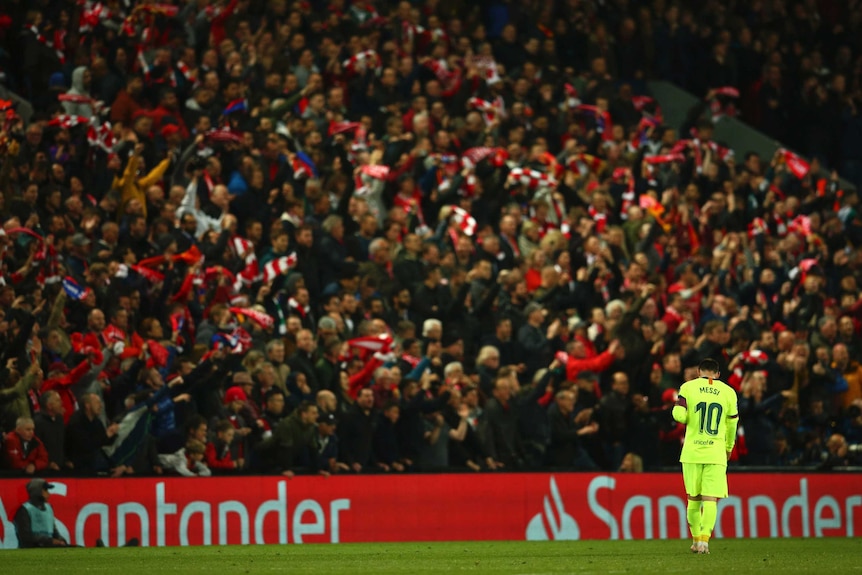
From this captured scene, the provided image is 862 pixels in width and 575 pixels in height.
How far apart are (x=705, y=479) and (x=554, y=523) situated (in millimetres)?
4326

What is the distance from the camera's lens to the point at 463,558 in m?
13.6

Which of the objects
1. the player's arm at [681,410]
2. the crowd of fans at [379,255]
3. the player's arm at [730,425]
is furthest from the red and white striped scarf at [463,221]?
the player's arm at [730,425]

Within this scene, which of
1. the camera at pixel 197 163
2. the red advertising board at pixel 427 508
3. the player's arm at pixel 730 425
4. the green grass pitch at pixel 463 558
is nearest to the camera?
the green grass pitch at pixel 463 558

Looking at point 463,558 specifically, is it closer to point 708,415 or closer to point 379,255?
point 708,415

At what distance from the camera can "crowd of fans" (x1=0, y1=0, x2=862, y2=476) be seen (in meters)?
16.3

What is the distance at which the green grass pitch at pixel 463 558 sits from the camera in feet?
39.3

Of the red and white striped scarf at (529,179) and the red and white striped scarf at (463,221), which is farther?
the red and white striped scarf at (529,179)

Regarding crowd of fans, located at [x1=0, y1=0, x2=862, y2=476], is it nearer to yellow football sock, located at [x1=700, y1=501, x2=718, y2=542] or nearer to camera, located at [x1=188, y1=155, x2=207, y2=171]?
camera, located at [x1=188, y1=155, x2=207, y2=171]

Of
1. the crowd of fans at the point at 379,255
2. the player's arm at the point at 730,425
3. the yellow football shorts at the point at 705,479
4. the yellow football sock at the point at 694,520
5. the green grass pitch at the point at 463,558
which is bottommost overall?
the green grass pitch at the point at 463,558

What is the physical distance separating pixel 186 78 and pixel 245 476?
260 inches

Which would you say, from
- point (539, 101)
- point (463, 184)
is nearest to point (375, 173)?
point (463, 184)

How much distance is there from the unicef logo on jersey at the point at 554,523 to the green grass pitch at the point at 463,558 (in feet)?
3.37

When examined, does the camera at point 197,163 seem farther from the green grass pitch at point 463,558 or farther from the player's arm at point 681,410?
the player's arm at point 681,410

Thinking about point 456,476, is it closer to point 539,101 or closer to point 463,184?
point 463,184
